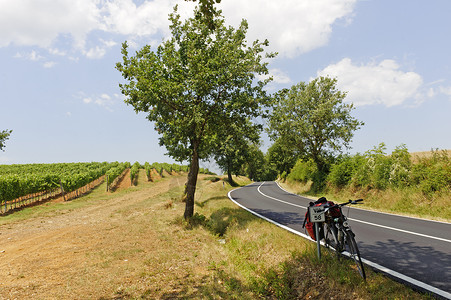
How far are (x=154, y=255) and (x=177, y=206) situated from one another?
936 cm

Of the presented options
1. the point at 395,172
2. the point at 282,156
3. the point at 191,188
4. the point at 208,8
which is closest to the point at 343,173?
the point at 395,172

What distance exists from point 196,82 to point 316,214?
A: 7.88 m

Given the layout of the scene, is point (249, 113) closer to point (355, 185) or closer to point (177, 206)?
point (177, 206)

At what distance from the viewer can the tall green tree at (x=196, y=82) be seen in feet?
37.3

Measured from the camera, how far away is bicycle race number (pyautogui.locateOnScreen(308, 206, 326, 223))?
5354 millimetres

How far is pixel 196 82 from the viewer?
1095 centimetres

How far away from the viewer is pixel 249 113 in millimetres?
12141

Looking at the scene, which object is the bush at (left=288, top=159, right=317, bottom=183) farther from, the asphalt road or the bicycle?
the bicycle

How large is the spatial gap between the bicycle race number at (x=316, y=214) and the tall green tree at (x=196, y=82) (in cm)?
662

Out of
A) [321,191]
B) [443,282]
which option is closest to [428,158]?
[321,191]

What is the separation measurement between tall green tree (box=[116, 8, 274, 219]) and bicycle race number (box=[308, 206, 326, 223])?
6.62 meters

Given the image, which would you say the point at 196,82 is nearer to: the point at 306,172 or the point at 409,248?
the point at 409,248

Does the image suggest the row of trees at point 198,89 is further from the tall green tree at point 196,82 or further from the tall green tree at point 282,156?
the tall green tree at point 282,156

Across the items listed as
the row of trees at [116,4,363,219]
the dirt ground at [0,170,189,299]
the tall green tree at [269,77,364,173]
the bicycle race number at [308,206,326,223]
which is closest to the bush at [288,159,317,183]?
the tall green tree at [269,77,364,173]
